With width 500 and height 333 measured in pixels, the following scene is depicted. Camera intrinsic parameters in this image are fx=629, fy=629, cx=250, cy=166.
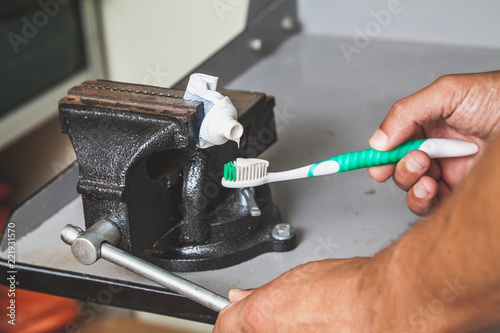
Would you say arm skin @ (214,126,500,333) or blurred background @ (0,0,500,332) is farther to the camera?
blurred background @ (0,0,500,332)

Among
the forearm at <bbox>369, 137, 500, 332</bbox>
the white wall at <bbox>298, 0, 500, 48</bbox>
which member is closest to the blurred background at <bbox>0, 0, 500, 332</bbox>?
the white wall at <bbox>298, 0, 500, 48</bbox>

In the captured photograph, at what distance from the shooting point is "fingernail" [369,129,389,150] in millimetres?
840

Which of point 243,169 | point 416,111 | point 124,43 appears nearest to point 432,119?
point 416,111

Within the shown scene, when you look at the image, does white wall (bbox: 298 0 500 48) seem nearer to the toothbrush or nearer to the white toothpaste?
the toothbrush

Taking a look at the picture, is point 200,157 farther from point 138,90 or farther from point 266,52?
point 266,52

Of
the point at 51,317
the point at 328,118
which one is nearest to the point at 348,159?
the point at 328,118

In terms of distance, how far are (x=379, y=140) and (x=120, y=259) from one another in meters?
0.37

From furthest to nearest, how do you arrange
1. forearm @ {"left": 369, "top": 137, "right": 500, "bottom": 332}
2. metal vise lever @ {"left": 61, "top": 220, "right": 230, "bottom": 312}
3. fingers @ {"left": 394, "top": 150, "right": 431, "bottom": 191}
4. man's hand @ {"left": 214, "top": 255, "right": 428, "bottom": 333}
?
fingers @ {"left": 394, "top": 150, "right": 431, "bottom": 191}, metal vise lever @ {"left": 61, "top": 220, "right": 230, "bottom": 312}, man's hand @ {"left": 214, "top": 255, "right": 428, "bottom": 333}, forearm @ {"left": 369, "top": 137, "right": 500, "bottom": 332}

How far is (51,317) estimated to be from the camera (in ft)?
5.26

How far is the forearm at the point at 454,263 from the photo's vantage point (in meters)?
0.46

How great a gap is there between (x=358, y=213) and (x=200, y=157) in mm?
276

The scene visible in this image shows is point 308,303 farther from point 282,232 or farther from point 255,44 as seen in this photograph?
point 255,44

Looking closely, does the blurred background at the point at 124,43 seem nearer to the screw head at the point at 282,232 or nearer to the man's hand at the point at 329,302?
the screw head at the point at 282,232

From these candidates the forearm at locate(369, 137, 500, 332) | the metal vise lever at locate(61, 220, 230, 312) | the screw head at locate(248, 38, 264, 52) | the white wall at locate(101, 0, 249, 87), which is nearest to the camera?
the forearm at locate(369, 137, 500, 332)
